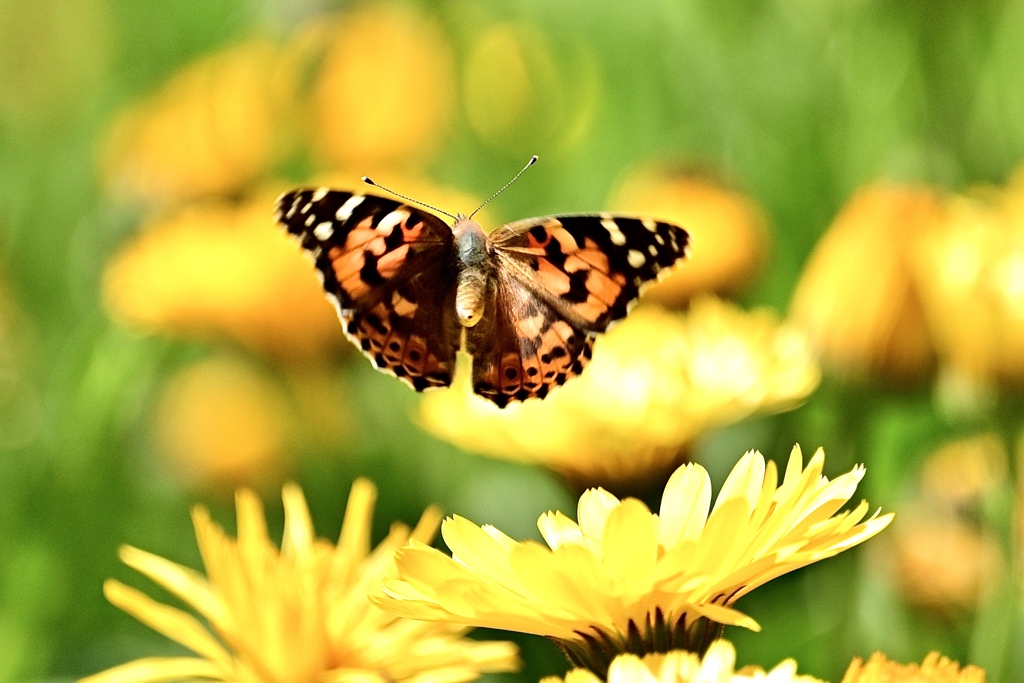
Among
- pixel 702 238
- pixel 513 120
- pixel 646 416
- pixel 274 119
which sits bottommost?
pixel 646 416

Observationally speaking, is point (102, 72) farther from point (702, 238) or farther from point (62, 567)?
point (702, 238)

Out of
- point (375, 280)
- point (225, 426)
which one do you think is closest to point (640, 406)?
point (375, 280)

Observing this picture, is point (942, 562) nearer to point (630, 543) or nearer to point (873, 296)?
point (873, 296)

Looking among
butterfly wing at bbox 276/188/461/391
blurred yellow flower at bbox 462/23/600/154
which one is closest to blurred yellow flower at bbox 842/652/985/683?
butterfly wing at bbox 276/188/461/391

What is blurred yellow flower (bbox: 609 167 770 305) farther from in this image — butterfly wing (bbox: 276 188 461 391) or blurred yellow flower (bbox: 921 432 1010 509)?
butterfly wing (bbox: 276 188 461 391)

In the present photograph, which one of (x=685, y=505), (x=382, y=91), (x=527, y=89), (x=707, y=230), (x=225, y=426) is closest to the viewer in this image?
(x=685, y=505)

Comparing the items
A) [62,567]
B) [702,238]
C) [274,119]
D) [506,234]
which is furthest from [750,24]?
[62,567]
